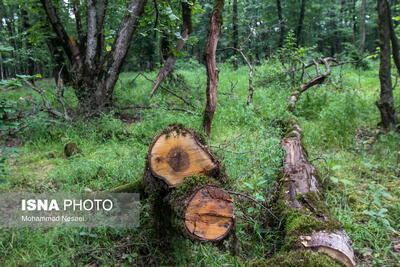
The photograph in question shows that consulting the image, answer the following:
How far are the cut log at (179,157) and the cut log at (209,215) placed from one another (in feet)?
1.29

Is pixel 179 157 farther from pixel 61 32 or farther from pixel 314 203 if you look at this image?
pixel 61 32

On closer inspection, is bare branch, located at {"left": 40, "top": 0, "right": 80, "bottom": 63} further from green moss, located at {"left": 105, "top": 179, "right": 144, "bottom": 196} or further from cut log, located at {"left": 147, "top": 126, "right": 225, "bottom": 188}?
cut log, located at {"left": 147, "top": 126, "right": 225, "bottom": 188}

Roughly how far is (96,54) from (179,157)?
5.53 metres

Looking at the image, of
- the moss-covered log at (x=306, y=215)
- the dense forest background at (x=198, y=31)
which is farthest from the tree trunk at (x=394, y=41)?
the moss-covered log at (x=306, y=215)

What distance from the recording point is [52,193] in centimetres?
331

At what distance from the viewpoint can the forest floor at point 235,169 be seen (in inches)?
93.9

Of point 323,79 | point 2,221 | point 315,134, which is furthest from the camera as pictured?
point 323,79

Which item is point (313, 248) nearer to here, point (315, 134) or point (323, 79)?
point (315, 134)

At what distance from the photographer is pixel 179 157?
2.32 meters

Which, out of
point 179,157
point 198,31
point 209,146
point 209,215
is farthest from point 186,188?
point 198,31

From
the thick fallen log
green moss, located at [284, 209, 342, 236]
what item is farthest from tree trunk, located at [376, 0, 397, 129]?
green moss, located at [284, 209, 342, 236]

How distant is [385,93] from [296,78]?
3.11 metres

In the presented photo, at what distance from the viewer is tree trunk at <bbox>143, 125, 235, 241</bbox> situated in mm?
1813

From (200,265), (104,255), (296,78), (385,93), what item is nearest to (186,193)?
(200,265)
